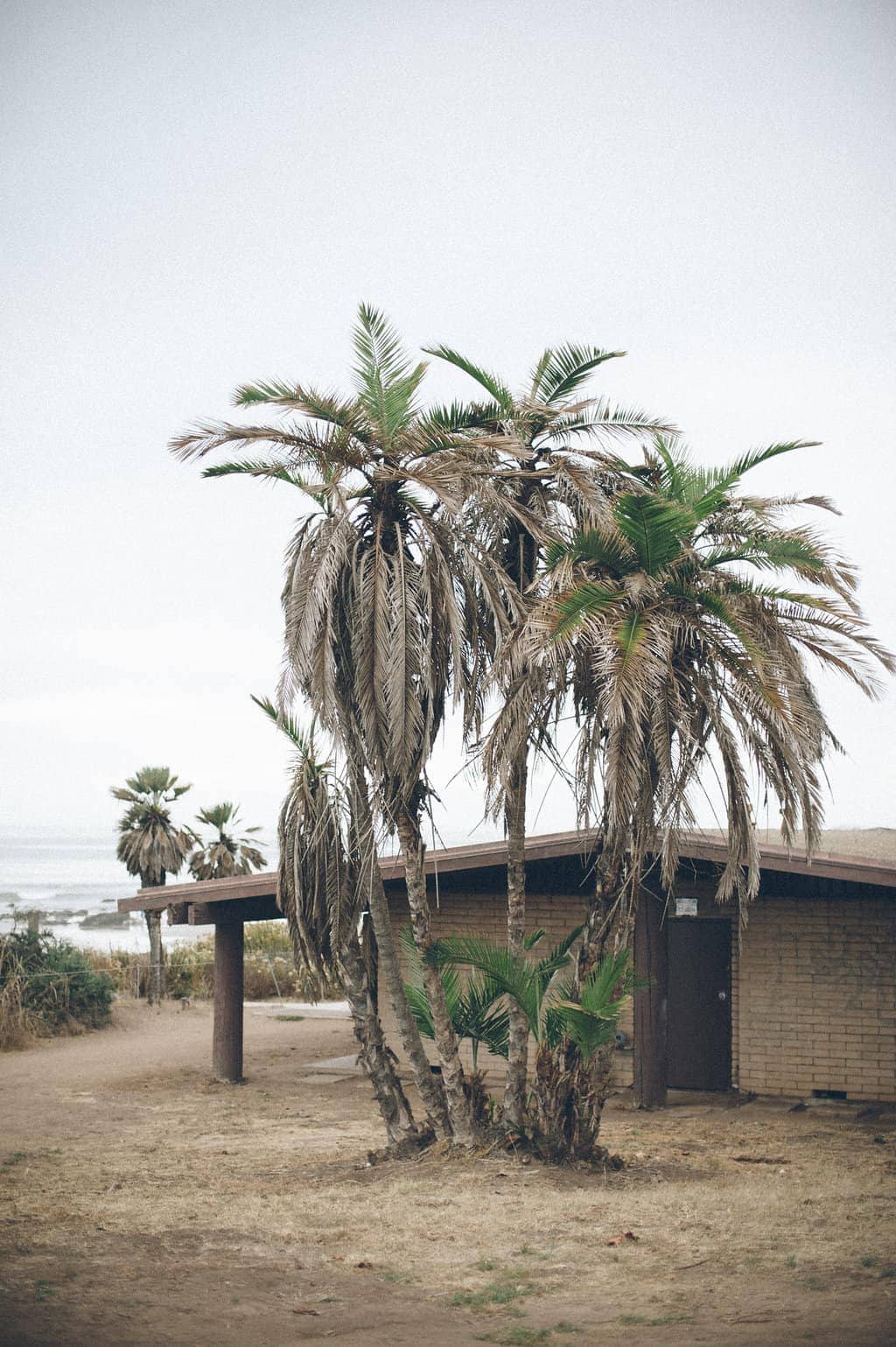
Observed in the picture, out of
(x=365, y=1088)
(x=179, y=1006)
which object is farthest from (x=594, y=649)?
(x=179, y=1006)

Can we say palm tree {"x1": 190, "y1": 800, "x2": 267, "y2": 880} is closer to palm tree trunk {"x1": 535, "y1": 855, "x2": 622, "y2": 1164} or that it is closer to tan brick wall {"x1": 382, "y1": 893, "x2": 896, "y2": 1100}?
tan brick wall {"x1": 382, "y1": 893, "x2": 896, "y2": 1100}

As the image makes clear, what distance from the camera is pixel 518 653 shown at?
10516 mm

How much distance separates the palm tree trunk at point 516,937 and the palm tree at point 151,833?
17.8 m

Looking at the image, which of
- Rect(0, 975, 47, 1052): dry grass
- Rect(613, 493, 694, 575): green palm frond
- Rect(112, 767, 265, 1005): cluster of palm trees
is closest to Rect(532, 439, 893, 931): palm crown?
Rect(613, 493, 694, 575): green palm frond

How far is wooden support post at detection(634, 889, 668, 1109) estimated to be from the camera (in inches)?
602

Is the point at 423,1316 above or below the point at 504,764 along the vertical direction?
below

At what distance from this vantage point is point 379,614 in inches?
435

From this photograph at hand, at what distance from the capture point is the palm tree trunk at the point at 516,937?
1153cm

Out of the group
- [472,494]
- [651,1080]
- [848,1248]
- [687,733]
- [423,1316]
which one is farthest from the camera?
[651,1080]

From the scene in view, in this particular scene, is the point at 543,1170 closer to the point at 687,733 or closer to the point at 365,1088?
the point at 687,733

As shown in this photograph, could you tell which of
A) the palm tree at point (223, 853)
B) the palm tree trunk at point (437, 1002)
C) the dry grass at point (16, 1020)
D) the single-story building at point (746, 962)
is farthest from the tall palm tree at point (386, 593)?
the palm tree at point (223, 853)

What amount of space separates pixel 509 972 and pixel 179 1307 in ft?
14.9

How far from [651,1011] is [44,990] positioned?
503 inches

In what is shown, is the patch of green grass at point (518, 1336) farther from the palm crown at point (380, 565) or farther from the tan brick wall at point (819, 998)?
the tan brick wall at point (819, 998)
